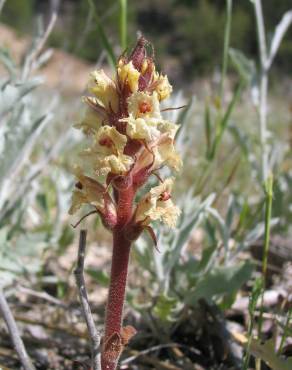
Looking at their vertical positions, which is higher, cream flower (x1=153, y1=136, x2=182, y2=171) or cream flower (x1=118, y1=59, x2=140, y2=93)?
cream flower (x1=118, y1=59, x2=140, y2=93)

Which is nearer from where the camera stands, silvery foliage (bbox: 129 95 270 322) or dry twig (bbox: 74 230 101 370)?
dry twig (bbox: 74 230 101 370)

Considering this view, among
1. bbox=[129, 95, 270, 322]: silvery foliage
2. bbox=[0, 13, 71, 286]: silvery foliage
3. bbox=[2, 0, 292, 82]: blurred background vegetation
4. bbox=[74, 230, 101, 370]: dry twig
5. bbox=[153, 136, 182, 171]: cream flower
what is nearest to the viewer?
bbox=[74, 230, 101, 370]: dry twig

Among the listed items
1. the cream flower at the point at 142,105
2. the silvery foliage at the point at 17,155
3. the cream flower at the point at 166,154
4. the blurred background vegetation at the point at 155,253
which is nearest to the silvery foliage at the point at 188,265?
the blurred background vegetation at the point at 155,253

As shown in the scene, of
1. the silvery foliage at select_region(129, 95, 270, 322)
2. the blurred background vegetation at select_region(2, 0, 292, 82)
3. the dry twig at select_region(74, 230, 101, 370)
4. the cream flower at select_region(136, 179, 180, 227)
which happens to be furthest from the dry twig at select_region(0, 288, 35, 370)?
the blurred background vegetation at select_region(2, 0, 292, 82)

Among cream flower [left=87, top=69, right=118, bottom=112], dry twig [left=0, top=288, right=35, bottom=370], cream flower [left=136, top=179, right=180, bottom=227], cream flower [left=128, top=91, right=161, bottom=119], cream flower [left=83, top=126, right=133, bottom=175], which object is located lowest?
dry twig [left=0, top=288, right=35, bottom=370]

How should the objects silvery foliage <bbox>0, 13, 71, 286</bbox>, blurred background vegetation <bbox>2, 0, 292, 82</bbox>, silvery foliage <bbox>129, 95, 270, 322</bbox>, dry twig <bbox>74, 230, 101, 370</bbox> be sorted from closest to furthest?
1. dry twig <bbox>74, 230, 101, 370</bbox>
2. silvery foliage <bbox>0, 13, 71, 286</bbox>
3. silvery foliage <bbox>129, 95, 270, 322</bbox>
4. blurred background vegetation <bbox>2, 0, 292, 82</bbox>

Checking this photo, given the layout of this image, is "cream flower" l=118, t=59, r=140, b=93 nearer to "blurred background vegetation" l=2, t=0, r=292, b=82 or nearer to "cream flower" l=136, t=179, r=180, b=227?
"cream flower" l=136, t=179, r=180, b=227

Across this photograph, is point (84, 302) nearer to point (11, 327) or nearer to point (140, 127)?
point (11, 327)
